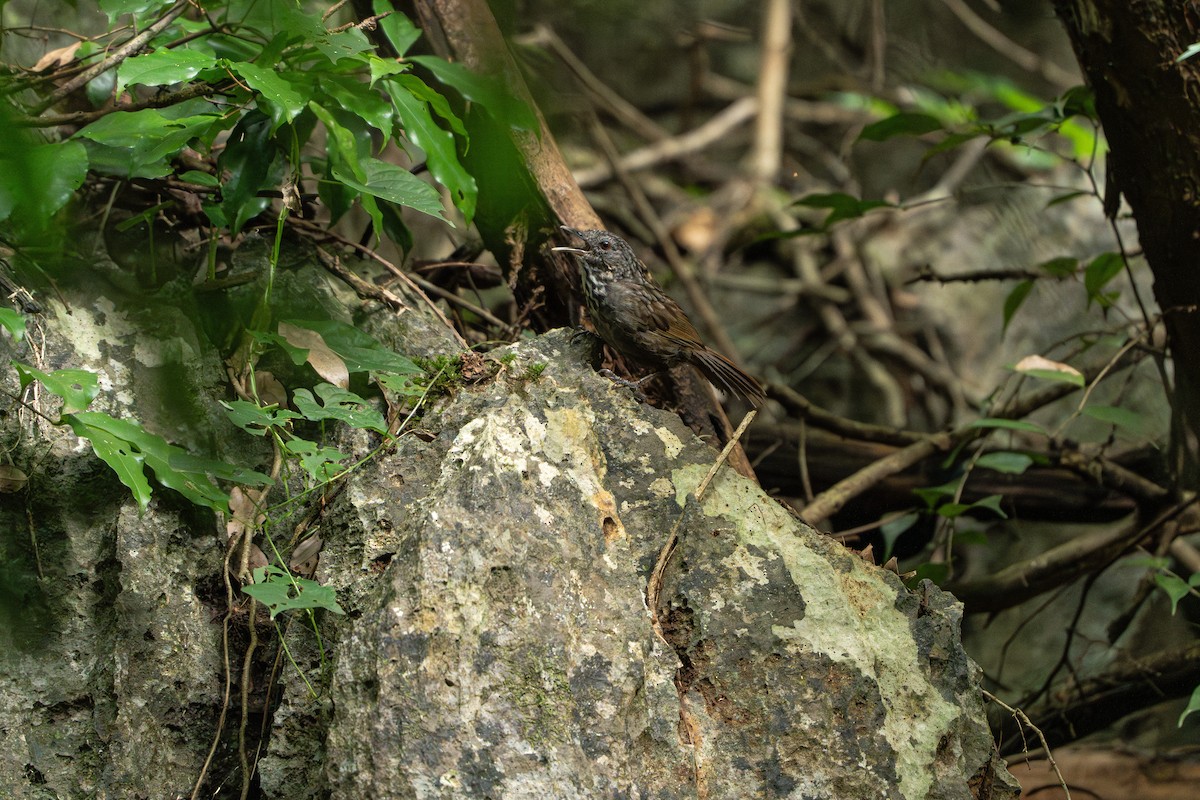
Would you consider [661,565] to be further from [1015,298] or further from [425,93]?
[1015,298]

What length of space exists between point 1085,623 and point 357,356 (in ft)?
15.4

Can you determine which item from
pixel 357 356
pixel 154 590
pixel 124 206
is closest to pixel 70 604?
pixel 154 590

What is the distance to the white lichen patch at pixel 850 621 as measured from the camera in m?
1.93

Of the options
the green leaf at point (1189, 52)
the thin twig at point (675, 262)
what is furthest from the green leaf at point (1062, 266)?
the thin twig at point (675, 262)

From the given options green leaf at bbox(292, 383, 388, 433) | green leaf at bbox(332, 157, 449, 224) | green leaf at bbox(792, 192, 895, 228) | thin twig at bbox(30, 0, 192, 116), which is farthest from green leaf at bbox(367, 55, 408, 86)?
green leaf at bbox(792, 192, 895, 228)

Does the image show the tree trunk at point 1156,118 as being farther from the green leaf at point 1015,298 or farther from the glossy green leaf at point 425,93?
the glossy green leaf at point 425,93

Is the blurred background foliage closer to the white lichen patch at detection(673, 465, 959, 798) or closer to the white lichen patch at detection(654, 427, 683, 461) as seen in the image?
the white lichen patch at detection(673, 465, 959, 798)

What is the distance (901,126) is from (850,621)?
5.89 ft

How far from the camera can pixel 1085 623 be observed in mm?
5504

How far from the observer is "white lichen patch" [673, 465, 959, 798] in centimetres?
193

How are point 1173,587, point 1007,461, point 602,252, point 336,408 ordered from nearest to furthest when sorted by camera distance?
point 336,408 < point 602,252 < point 1173,587 < point 1007,461

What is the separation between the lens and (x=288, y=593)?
1882 mm

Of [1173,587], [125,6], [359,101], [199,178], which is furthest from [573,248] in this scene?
[1173,587]

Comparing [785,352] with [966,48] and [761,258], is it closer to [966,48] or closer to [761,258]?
[761,258]
